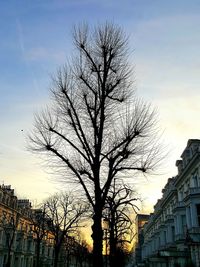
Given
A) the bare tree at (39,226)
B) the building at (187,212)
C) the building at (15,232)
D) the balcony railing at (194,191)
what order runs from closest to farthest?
1. the building at (187,212)
2. the balcony railing at (194,191)
3. the bare tree at (39,226)
4. the building at (15,232)

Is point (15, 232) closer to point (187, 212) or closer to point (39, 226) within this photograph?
point (39, 226)

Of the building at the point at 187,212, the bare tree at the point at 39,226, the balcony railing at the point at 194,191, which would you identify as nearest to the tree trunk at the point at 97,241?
the building at the point at 187,212

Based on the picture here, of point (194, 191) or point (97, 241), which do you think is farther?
point (194, 191)

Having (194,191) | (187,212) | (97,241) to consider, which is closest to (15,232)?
(187,212)

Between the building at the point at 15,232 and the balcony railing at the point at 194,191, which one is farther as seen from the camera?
the building at the point at 15,232

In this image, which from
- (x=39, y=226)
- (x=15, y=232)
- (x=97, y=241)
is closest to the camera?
(x=97, y=241)

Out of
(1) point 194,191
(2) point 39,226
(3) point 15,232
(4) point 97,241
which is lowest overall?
(4) point 97,241

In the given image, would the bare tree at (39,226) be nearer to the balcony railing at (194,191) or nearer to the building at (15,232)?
the building at (15,232)

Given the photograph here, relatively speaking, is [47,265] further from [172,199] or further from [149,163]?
[149,163]

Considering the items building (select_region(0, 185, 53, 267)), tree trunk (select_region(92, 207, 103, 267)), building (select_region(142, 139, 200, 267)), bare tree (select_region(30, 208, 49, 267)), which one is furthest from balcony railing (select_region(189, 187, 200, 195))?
building (select_region(0, 185, 53, 267))

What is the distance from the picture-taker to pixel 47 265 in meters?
81.4

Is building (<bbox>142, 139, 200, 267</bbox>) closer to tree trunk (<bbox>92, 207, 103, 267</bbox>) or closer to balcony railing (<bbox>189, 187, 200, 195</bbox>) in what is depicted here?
balcony railing (<bbox>189, 187, 200, 195</bbox>)

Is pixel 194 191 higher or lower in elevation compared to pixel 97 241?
higher

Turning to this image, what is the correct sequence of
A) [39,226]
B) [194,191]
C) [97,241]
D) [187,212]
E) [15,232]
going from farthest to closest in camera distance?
1. [15,232]
2. [39,226]
3. [187,212]
4. [194,191]
5. [97,241]
